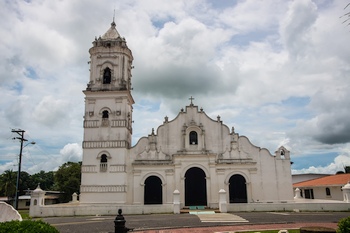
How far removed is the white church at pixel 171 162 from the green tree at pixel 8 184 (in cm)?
2374

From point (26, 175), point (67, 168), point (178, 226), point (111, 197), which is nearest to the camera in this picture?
point (178, 226)

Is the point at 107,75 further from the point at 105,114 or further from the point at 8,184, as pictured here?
the point at 8,184

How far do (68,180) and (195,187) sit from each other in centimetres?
2739

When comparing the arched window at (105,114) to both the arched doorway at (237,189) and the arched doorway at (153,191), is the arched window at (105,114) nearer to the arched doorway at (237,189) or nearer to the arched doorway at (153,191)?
the arched doorway at (153,191)

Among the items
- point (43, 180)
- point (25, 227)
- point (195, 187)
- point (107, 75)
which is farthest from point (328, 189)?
point (43, 180)

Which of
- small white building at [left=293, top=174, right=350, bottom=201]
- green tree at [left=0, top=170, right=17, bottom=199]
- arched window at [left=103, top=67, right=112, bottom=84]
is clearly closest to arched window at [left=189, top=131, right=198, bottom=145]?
arched window at [left=103, top=67, right=112, bottom=84]

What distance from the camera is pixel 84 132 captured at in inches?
1180

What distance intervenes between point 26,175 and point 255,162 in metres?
55.3

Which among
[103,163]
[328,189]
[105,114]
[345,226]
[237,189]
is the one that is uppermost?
[105,114]

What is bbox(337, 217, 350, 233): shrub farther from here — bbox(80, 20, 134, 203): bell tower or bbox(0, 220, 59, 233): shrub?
bbox(80, 20, 134, 203): bell tower

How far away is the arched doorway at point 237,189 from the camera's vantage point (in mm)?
28938

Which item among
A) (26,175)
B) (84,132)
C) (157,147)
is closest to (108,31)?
(84,132)

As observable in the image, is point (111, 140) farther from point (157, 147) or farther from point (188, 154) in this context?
point (188, 154)

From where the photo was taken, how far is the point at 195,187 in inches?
1133
